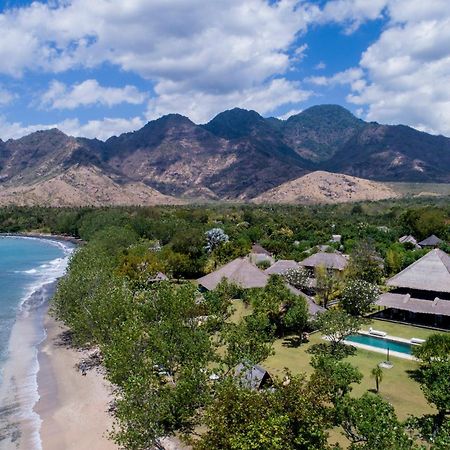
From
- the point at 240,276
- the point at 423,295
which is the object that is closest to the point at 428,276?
the point at 423,295

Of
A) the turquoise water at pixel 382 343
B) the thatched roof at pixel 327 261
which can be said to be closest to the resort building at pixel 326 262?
the thatched roof at pixel 327 261

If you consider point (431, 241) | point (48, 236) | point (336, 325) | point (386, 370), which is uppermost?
point (431, 241)

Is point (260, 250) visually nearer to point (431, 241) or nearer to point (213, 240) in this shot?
point (213, 240)

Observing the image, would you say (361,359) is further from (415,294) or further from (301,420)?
(301,420)

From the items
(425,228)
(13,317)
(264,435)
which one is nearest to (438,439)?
(264,435)

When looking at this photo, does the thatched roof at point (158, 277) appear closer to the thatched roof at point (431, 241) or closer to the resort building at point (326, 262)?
the resort building at point (326, 262)

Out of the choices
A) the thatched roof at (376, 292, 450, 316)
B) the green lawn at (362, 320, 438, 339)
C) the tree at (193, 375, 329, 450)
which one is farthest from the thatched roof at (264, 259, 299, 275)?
the tree at (193, 375, 329, 450)
